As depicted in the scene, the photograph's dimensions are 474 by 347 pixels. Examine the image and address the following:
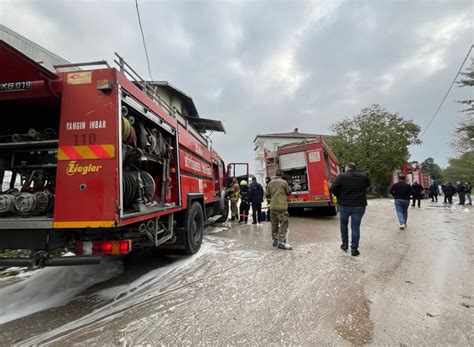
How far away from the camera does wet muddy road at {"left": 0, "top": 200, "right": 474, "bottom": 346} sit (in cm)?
225

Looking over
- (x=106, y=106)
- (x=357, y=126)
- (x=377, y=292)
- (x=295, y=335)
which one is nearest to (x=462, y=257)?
(x=377, y=292)

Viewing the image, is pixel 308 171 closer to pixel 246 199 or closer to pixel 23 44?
pixel 246 199

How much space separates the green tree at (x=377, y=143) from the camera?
26406mm

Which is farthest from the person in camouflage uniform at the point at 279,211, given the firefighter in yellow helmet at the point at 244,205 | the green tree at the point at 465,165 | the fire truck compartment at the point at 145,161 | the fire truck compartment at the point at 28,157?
the green tree at the point at 465,165

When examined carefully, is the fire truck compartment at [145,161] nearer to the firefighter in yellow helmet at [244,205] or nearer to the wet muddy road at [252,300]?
the wet muddy road at [252,300]

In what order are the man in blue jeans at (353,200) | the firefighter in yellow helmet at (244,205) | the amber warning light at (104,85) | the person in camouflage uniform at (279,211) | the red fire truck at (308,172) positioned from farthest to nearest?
the firefighter in yellow helmet at (244,205)
the red fire truck at (308,172)
the person in camouflage uniform at (279,211)
the man in blue jeans at (353,200)
the amber warning light at (104,85)

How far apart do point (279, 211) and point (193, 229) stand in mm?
1810

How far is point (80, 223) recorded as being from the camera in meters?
2.46

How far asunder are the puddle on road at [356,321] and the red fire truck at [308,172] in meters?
6.40

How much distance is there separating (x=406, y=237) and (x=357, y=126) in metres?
25.3

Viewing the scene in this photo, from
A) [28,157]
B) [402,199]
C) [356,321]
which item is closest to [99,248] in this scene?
[28,157]

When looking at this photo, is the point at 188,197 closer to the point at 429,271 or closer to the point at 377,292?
the point at 377,292

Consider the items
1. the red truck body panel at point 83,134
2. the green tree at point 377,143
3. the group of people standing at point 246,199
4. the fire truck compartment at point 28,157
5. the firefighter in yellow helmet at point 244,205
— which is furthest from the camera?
the green tree at point 377,143

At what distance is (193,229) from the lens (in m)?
4.73
